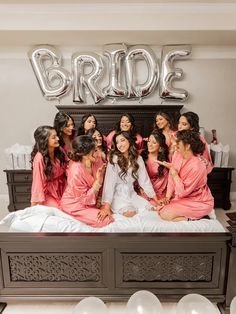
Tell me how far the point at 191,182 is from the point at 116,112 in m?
1.92

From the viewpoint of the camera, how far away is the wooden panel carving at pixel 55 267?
5.89 ft

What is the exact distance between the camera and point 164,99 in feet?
12.4

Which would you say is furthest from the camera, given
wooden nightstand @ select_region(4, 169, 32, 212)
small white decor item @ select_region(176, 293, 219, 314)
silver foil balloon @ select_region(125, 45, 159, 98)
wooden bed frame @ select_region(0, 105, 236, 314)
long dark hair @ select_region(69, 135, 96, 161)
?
silver foil balloon @ select_region(125, 45, 159, 98)

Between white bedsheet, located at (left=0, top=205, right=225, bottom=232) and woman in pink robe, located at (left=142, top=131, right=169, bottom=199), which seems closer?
white bedsheet, located at (left=0, top=205, right=225, bottom=232)

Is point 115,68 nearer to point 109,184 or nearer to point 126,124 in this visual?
point 126,124

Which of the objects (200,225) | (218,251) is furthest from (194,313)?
(200,225)

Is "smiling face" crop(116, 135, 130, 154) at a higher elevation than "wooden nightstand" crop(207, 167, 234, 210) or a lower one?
higher

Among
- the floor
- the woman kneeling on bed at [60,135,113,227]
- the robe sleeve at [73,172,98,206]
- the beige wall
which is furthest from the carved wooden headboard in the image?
the floor

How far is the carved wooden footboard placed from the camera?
1756 millimetres

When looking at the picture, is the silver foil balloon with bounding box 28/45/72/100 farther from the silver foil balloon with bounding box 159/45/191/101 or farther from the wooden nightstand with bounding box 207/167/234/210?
the wooden nightstand with bounding box 207/167/234/210

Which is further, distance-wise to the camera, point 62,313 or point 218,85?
point 218,85

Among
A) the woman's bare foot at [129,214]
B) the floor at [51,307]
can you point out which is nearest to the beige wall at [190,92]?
the woman's bare foot at [129,214]

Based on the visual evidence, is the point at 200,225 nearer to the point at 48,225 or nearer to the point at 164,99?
the point at 48,225

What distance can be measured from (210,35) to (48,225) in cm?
309
